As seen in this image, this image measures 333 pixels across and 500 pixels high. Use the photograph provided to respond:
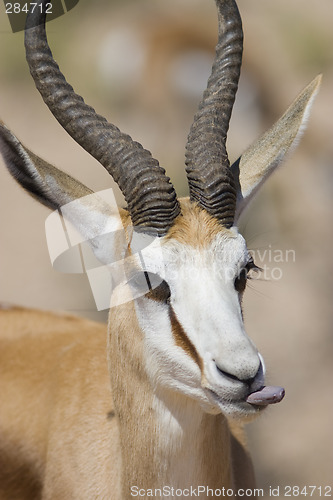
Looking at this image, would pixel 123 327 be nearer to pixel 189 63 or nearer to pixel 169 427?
pixel 169 427

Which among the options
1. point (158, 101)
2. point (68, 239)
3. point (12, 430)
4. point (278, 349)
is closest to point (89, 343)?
point (12, 430)

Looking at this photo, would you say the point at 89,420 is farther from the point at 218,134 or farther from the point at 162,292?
the point at 218,134

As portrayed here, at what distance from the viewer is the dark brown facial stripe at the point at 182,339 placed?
3201 mm

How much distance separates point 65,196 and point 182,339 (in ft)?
3.65

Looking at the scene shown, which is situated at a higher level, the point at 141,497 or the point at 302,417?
the point at 141,497

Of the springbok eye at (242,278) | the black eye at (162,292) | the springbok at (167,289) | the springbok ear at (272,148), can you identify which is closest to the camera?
the springbok at (167,289)

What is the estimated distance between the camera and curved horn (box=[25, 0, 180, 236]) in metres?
3.52

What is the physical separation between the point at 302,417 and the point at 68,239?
4.74 metres

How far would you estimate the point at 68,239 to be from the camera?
13.0ft
